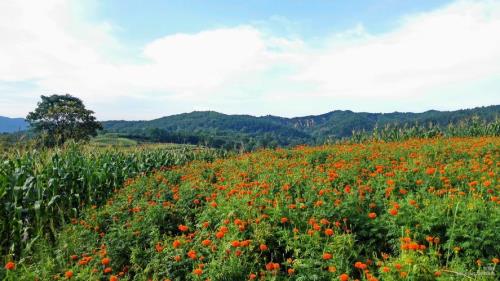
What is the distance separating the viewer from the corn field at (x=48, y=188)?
7133 millimetres

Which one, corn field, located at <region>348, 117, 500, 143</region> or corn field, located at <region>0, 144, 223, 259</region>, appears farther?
corn field, located at <region>348, 117, 500, 143</region>

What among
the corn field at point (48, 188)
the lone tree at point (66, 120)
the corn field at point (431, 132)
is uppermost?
the lone tree at point (66, 120)

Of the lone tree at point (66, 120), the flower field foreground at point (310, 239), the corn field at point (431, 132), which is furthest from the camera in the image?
the lone tree at point (66, 120)

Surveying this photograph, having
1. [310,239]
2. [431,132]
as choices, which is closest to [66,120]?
[431,132]

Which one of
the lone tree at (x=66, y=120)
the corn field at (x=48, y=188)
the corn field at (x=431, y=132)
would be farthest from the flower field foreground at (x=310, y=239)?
the lone tree at (x=66, y=120)

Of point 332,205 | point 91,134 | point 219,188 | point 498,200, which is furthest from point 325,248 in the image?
point 91,134

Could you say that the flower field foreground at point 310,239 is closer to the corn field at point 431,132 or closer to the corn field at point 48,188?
the corn field at point 48,188

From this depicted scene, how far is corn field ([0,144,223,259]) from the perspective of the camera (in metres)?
7.13

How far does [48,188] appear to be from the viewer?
830 centimetres

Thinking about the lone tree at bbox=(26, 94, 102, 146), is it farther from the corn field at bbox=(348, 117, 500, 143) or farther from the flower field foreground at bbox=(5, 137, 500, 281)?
the flower field foreground at bbox=(5, 137, 500, 281)

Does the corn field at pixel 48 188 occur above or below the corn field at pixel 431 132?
below

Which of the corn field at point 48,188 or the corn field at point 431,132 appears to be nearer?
the corn field at point 48,188

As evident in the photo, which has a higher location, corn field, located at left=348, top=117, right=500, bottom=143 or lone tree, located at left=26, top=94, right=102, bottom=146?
lone tree, located at left=26, top=94, right=102, bottom=146

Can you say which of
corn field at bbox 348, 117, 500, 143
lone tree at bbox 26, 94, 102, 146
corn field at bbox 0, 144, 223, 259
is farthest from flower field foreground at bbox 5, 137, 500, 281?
lone tree at bbox 26, 94, 102, 146
